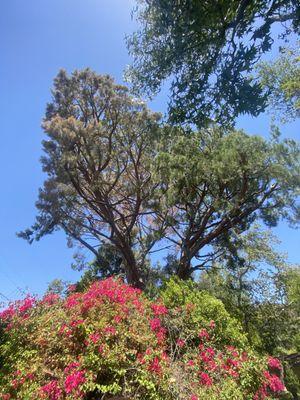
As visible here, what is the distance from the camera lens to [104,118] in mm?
12125

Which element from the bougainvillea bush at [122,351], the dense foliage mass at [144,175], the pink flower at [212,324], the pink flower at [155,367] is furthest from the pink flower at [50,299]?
the dense foliage mass at [144,175]

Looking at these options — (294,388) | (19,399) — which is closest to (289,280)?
(294,388)

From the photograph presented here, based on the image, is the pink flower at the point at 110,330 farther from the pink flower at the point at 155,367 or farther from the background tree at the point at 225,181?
the background tree at the point at 225,181

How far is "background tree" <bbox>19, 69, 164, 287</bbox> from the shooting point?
11.1 metres

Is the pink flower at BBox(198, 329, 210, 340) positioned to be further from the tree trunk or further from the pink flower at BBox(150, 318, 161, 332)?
the tree trunk

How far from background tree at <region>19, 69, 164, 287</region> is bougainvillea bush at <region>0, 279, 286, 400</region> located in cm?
533

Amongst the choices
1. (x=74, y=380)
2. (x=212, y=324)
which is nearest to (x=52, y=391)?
(x=74, y=380)

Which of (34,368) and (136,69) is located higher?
(136,69)

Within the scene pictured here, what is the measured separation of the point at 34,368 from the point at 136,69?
4.77m

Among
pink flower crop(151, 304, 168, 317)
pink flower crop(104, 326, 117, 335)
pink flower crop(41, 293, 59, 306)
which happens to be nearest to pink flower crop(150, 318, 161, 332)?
pink flower crop(151, 304, 168, 317)

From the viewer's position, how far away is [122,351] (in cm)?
507

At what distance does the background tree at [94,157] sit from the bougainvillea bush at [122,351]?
17.5 feet

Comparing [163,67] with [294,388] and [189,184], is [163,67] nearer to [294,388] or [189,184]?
[189,184]

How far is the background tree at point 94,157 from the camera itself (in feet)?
36.6
